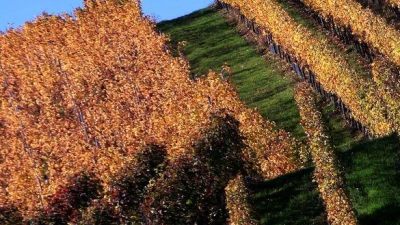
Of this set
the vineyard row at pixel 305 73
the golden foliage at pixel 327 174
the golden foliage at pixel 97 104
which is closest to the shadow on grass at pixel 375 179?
the golden foliage at pixel 327 174

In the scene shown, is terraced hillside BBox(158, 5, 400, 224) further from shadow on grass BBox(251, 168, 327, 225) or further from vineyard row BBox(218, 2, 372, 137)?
vineyard row BBox(218, 2, 372, 137)

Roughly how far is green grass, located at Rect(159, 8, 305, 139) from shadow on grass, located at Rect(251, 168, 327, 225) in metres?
18.6

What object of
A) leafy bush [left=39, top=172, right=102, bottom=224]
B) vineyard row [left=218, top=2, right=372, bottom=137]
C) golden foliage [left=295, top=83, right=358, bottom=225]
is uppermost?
vineyard row [left=218, top=2, right=372, bottom=137]

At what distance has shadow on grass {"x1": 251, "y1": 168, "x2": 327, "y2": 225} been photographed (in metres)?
43.2

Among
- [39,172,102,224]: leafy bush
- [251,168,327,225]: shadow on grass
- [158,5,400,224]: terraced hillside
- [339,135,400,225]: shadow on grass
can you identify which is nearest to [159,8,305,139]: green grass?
[158,5,400,224]: terraced hillside

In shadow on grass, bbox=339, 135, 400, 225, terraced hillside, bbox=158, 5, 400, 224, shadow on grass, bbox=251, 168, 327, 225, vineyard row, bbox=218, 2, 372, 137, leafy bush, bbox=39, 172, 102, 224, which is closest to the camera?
shadow on grass, bbox=339, 135, 400, 225

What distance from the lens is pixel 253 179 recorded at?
54.1 metres

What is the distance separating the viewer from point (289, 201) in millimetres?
45906

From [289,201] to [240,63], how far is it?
48.4m

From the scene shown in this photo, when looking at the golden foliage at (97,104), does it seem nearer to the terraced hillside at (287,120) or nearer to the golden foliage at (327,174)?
the golden foliage at (327,174)

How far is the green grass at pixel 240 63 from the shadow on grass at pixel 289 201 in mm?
18650

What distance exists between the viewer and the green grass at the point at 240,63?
246 ft

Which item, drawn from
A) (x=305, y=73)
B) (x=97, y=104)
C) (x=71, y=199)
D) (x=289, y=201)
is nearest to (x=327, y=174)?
(x=289, y=201)

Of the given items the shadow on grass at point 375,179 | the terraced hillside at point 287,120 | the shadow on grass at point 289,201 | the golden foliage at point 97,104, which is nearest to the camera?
the shadow on grass at point 375,179
